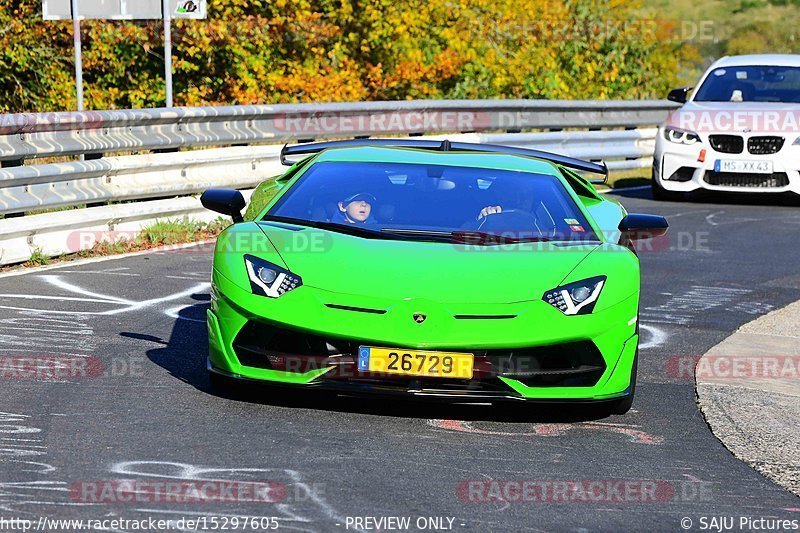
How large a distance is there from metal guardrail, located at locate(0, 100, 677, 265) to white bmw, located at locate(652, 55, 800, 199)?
6.55 ft

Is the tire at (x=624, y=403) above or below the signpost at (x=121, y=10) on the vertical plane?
below

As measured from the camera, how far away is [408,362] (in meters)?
6.11

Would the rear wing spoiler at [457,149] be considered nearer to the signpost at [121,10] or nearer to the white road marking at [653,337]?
the white road marking at [653,337]

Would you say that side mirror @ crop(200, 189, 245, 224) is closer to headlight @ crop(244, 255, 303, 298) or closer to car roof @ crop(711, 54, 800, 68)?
headlight @ crop(244, 255, 303, 298)

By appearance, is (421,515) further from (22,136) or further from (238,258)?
(22,136)

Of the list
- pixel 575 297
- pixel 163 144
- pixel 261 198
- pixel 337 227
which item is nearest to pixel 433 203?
pixel 337 227

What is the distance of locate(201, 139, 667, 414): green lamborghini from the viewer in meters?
6.15

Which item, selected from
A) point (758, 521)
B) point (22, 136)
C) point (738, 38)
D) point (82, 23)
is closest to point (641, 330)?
point (758, 521)

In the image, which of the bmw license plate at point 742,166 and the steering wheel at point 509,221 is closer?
the steering wheel at point 509,221

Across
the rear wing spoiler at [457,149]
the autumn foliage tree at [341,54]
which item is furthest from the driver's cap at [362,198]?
the autumn foliage tree at [341,54]

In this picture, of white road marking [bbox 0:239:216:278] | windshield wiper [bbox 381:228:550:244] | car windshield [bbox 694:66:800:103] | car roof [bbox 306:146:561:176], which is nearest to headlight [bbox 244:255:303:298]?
windshield wiper [bbox 381:228:550:244]

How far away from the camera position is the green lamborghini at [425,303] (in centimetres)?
615

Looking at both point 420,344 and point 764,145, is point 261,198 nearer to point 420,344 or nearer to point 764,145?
point 420,344

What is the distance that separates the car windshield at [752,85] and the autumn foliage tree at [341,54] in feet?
25.2
